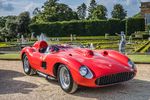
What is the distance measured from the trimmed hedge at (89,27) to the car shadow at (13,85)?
44.4 m

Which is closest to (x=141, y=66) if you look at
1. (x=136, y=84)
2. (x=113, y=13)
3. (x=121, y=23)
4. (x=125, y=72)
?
(x=136, y=84)

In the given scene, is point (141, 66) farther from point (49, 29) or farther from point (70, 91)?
point (49, 29)

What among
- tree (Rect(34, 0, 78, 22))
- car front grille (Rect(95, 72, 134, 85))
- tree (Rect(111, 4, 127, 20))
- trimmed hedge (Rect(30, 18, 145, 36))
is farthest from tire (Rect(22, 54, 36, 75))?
tree (Rect(111, 4, 127, 20))

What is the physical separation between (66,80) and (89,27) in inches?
1895

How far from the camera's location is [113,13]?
94500 millimetres

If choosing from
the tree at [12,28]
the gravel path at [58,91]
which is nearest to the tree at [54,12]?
the tree at [12,28]

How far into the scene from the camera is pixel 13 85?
9.64 metres

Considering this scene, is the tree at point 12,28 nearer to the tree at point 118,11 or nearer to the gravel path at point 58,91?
the tree at point 118,11

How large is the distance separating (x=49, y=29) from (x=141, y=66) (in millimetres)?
46443

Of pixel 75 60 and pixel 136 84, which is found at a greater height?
pixel 75 60

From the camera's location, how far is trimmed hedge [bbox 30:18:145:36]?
55375 mm

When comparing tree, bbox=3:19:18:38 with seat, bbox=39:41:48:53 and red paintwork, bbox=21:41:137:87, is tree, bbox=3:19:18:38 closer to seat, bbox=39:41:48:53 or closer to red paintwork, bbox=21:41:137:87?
seat, bbox=39:41:48:53

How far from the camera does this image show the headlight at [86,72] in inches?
313

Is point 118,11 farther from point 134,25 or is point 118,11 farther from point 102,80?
point 102,80
